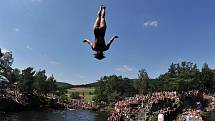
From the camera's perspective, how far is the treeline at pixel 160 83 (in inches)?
3799

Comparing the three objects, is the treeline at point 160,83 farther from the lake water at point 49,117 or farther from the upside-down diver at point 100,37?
the upside-down diver at point 100,37

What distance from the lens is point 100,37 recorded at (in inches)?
492

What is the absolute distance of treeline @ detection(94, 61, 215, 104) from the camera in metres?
96.5

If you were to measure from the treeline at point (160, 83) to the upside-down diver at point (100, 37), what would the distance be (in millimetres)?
79386

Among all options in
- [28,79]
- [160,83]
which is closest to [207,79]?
[160,83]

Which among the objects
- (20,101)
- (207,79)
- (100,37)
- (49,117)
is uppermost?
(207,79)

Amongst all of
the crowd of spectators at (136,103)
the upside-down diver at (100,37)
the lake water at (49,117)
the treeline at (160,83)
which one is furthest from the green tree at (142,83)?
the upside-down diver at (100,37)

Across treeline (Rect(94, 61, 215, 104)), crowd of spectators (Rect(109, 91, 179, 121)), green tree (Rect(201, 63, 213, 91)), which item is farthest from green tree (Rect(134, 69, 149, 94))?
crowd of spectators (Rect(109, 91, 179, 121))

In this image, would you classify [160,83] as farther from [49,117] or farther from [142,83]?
[49,117]

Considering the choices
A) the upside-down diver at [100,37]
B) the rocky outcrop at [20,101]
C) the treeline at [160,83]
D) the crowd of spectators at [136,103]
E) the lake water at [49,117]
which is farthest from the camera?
the treeline at [160,83]

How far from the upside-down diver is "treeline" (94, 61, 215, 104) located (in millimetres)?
79386

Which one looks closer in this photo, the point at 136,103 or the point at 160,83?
the point at 136,103

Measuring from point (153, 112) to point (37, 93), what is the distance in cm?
4583

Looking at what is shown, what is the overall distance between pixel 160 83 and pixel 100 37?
93865 millimetres
